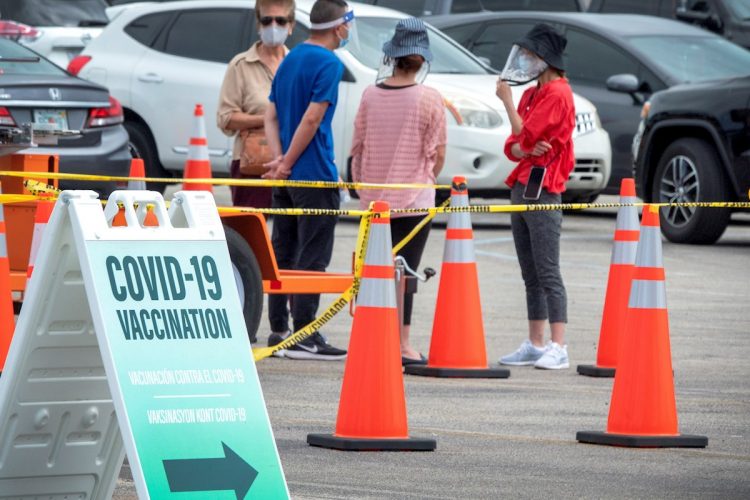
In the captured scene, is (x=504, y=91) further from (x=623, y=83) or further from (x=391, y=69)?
(x=623, y=83)

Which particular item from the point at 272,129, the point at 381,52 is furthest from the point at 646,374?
the point at 381,52

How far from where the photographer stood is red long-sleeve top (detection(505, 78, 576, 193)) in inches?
362

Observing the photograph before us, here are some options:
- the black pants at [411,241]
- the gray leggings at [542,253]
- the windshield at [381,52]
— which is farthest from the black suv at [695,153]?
the black pants at [411,241]

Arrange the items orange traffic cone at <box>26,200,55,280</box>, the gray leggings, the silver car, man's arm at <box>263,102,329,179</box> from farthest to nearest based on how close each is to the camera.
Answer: the silver car < man's arm at <box>263,102,329,179</box> < the gray leggings < orange traffic cone at <box>26,200,55,280</box>

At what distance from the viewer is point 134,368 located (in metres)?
5.01

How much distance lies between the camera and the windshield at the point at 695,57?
1708 centimetres

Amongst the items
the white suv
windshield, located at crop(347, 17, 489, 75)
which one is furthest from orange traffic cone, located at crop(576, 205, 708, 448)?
windshield, located at crop(347, 17, 489, 75)

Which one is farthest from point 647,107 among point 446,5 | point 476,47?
point 446,5

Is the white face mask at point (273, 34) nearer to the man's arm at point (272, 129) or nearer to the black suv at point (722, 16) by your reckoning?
the man's arm at point (272, 129)

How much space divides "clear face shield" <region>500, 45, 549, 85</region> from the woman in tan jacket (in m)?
1.45

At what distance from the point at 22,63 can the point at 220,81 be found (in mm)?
4080

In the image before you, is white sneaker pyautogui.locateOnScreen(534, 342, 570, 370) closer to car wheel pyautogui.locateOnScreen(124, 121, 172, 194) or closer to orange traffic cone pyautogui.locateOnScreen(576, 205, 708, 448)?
orange traffic cone pyautogui.locateOnScreen(576, 205, 708, 448)

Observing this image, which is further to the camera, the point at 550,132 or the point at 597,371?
the point at 550,132

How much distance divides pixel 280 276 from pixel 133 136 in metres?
7.97
